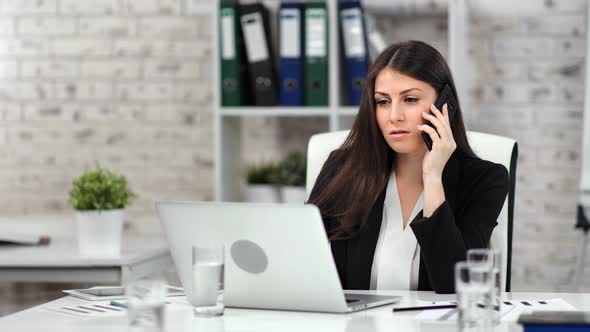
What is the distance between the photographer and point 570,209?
3.10 m

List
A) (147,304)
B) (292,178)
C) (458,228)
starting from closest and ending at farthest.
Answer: (147,304) → (458,228) → (292,178)

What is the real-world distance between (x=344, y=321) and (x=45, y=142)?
2.31 metres

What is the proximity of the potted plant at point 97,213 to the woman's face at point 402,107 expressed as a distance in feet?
2.74

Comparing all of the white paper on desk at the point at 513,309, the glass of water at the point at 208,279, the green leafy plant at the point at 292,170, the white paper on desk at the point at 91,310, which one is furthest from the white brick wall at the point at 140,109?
the glass of water at the point at 208,279

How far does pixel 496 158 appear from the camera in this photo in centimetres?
199

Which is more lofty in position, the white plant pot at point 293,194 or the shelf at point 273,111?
the shelf at point 273,111

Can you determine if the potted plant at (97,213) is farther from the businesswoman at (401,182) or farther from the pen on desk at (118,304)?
the pen on desk at (118,304)

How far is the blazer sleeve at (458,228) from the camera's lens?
69.0 inches

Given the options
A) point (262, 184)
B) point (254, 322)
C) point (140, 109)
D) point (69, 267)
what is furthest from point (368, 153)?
point (140, 109)

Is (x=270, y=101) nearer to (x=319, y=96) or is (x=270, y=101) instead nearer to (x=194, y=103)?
(x=319, y=96)

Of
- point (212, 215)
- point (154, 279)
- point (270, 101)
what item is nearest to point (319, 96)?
point (270, 101)

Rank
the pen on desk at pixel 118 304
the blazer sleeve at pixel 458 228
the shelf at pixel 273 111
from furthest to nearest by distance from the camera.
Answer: the shelf at pixel 273 111, the blazer sleeve at pixel 458 228, the pen on desk at pixel 118 304

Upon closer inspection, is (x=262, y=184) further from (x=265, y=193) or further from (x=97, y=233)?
(x=97, y=233)

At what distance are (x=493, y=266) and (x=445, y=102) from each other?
2.29 ft
